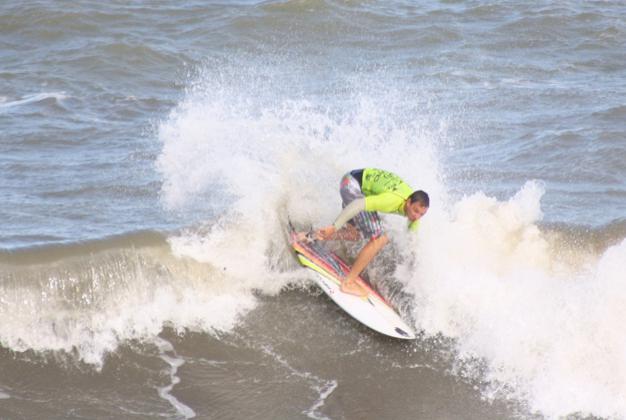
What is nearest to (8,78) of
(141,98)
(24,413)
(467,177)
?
(141,98)

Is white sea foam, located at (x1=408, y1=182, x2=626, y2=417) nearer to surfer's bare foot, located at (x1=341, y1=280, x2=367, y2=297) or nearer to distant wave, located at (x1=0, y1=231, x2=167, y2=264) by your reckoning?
surfer's bare foot, located at (x1=341, y1=280, x2=367, y2=297)

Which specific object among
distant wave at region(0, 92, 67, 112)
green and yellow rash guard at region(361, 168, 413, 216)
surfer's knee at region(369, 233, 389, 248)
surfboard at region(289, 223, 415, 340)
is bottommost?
surfboard at region(289, 223, 415, 340)

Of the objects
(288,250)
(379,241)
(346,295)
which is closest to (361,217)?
(379,241)

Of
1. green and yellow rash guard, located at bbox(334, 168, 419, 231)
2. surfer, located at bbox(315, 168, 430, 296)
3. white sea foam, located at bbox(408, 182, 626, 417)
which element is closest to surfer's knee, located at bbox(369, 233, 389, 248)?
surfer, located at bbox(315, 168, 430, 296)

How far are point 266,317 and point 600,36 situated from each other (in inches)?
572

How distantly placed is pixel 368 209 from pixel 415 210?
1.48ft

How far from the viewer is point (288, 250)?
10.3 metres

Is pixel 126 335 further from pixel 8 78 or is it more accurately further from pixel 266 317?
pixel 8 78

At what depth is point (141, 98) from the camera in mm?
17516

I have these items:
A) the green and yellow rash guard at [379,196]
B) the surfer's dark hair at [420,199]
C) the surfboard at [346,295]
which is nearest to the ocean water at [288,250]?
the surfboard at [346,295]

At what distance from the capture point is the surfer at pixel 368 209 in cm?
903

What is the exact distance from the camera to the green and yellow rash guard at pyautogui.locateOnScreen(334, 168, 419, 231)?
29.6ft

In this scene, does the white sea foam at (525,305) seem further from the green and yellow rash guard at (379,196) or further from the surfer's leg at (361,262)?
the green and yellow rash guard at (379,196)

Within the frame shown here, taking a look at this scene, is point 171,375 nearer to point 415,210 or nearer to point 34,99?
point 415,210
